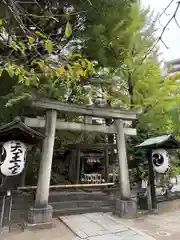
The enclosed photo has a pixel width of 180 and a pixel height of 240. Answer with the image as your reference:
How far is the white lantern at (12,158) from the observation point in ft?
13.2

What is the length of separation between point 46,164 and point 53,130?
2.94 ft

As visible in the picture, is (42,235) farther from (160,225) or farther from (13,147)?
(160,225)

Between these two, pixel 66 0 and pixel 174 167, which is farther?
pixel 174 167

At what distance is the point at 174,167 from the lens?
8156mm

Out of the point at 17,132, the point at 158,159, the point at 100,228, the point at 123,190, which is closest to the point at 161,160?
the point at 158,159

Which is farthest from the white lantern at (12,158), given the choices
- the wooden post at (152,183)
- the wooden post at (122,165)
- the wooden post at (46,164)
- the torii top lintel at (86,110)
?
the wooden post at (152,183)

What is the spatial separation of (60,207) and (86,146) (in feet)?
8.33

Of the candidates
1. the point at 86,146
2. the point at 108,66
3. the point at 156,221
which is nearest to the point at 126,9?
the point at 108,66

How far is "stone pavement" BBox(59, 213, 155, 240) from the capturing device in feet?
13.2

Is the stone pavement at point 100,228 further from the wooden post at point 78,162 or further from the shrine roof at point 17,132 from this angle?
the shrine roof at point 17,132

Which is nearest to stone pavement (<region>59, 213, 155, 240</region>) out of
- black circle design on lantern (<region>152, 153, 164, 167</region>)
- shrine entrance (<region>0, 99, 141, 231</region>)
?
shrine entrance (<region>0, 99, 141, 231</region>)

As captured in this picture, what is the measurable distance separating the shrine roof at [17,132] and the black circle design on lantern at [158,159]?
3.71 meters

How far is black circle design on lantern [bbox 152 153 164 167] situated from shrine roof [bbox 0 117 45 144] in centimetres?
371

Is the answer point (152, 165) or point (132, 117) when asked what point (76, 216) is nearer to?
point (152, 165)
